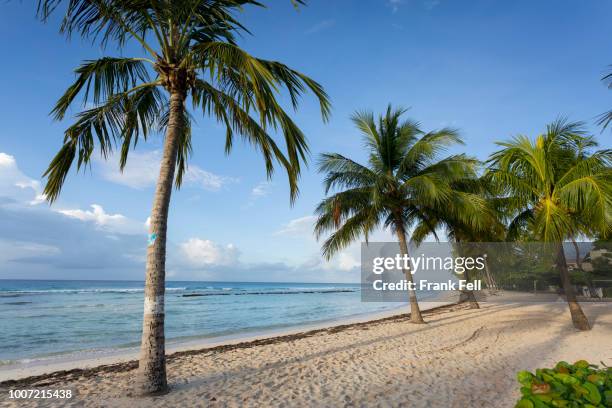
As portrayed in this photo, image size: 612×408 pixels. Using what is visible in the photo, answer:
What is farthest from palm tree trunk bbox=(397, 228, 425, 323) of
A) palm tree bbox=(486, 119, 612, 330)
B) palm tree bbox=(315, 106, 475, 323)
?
palm tree bbox=(486, 119, 612, 330)

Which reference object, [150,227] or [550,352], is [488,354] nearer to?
[550,352]

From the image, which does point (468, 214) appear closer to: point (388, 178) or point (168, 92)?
point (388, 178)

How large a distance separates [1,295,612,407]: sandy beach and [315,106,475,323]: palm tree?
3973 millimetres

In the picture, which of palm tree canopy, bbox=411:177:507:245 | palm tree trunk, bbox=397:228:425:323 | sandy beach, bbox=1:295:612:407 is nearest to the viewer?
sandy beach, bbox=1:295:612:407

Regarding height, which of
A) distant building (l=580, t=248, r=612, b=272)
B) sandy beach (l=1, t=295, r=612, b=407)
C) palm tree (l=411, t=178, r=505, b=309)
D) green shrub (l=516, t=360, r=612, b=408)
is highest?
palm tree (l=411, t=178, r=505, b=309)

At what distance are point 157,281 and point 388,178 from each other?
342 inches

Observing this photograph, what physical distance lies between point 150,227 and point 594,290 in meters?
33.1

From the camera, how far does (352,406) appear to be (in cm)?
488

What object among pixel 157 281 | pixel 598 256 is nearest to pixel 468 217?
pixel 157 281

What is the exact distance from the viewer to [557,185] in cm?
1003

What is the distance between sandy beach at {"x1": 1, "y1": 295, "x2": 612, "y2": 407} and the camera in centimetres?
513

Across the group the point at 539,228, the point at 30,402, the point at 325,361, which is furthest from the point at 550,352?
the point at 30,402

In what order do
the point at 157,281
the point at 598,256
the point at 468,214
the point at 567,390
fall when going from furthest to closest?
the point at 598,256, the point at 468,214, the point at 157,281, the point at 567,390

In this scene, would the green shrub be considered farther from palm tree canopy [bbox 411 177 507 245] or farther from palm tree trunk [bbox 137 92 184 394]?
palm tree canopy [bbox 411 177 507 245]
